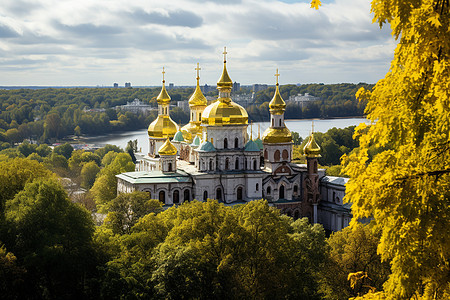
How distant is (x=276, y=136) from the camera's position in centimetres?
3850

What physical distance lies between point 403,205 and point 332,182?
3177 centimetres

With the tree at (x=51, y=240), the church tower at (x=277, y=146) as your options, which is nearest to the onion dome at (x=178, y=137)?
the church tower at (x=277, y=146)

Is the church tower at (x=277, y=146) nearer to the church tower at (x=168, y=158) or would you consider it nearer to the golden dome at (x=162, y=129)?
the church tower at (x=168, y=158)

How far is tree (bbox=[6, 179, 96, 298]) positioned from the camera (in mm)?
20328

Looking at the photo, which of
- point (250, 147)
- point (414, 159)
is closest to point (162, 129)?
point (250, 147)

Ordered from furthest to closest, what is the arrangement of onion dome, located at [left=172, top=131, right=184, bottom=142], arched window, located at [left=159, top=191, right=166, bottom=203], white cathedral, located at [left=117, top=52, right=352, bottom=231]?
onion dome, located at [left=172, top=131, right=184, bottom=142] < white cathedral, located at [left=117, top=52, right=352, bottom=231] < arched window, located at [left=159, top=191, right=166, bottom=203]

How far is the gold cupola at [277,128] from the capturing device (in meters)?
38.5

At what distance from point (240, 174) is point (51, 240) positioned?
1697 cm

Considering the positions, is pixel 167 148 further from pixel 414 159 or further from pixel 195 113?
pixel 414 159

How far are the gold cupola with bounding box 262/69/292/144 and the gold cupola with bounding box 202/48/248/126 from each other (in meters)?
2.32

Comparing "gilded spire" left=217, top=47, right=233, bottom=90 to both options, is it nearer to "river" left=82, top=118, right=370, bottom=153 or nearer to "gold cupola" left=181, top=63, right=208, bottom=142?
"gold cupola" left=181, top=63, right=208, bottom=142

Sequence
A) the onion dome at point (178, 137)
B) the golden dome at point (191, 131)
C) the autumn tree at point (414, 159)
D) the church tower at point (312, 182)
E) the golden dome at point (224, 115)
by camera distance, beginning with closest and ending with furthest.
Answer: the autumn tree at point (414, 159)
the golden dome at point (224, 115)
the church tower at point (312, 182)
the onion dome at point (178, 137)
the golden dome at point (191, 131)

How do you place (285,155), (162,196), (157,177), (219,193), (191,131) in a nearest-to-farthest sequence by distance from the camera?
(162,196) < (157,177) < (219,193) < (285,155) < (191,131)

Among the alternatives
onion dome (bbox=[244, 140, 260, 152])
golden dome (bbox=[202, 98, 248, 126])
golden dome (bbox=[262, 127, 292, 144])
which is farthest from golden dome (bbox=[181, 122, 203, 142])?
onion dome (bbox=[244, 140, 260, 152])
